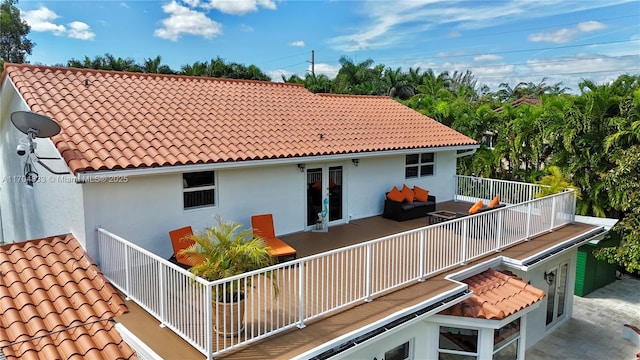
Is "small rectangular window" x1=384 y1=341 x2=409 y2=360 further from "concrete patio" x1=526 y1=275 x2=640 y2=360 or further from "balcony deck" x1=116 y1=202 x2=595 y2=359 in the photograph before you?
"concrete patio" x1=526 y1=275 x2=640 y2=360

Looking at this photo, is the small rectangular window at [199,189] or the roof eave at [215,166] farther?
the small rectangular window at [199,189]

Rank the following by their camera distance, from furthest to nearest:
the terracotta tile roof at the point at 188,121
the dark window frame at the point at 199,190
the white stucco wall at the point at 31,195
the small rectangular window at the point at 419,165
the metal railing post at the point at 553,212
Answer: the small rectangular window at the point at 419,165 < the metal railing post at the point at 553,212 < the dark window frame at the point at 199,190 < the terracotta tile roof at the point at 188,121 < the white stucco wall at the point at 31,195

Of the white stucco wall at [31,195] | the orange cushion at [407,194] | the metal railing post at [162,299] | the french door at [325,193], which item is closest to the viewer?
the metal railing post at [162,299]

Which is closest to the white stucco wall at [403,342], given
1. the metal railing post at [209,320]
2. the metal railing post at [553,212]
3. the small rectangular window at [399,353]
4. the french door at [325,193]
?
the small rectangular window at [399,353]

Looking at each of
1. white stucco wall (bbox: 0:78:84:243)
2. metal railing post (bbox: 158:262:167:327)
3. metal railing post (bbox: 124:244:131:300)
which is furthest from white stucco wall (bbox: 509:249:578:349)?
white stucco wall (bbox: 0:78:84:243)

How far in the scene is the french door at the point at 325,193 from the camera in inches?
460

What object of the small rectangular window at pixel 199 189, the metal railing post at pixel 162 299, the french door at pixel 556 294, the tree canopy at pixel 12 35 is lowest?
the french door at pixel 556 294

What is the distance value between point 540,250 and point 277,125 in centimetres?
790

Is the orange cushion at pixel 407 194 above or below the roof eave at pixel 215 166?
below

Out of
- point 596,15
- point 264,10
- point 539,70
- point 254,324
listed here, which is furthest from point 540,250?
point 539,70

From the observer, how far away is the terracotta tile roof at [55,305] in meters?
5.70

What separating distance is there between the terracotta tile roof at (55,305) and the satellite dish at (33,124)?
83.7 inches

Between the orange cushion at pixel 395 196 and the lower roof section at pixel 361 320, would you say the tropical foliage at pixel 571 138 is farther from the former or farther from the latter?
the lower roof section at pixel 361 320

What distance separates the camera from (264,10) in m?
22.5
